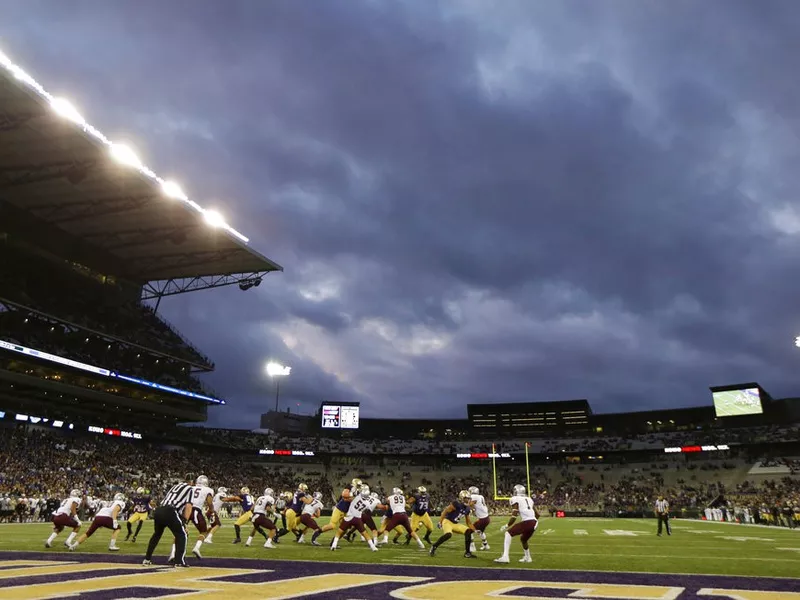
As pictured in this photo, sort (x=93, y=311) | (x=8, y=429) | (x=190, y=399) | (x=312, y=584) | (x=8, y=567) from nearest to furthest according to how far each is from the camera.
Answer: (x=312, y=584)
(x=8, y=567)
(x=8, y=429)
(x=93, y=311)
(x=190, y=399)

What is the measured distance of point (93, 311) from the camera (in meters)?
48.6

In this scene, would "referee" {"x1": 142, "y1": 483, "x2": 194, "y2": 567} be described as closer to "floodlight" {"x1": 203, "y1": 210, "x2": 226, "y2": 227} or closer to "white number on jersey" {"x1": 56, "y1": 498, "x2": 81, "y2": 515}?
"white number on jersey" {"x1": 56, "y1": 498, "x2": 81, "y2": 515}

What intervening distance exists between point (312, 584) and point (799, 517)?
105 ft

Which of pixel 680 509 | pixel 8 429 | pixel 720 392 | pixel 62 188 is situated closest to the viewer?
pixel 62 188

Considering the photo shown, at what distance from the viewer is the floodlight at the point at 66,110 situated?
90.6 ft

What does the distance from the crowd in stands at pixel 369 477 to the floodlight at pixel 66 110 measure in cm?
1983

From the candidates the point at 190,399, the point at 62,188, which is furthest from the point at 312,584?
the point at 190,399

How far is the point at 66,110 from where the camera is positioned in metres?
28.0

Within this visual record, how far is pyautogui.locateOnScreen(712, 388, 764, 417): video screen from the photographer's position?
6006 cm

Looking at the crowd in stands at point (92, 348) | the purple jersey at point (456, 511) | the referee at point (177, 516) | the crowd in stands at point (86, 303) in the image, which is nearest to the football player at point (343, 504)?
the purple jersey at point (456, 511)

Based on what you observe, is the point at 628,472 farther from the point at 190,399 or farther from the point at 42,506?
the point at 42,506

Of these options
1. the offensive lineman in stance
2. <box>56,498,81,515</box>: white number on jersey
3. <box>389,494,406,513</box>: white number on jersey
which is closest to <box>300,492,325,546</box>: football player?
<box>389,494,406,513</box>: white number on jersey

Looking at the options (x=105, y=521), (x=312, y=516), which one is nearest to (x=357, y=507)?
(x=312, y=516)

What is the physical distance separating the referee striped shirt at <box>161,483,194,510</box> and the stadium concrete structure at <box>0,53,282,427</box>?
23.8m
